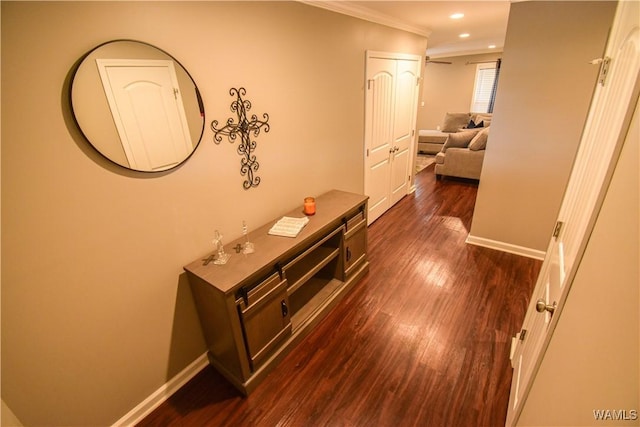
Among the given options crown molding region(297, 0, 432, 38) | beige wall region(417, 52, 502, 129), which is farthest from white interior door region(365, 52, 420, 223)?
beige wall region(417, 52, 502, 129)

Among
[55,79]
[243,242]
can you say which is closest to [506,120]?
[243,242]

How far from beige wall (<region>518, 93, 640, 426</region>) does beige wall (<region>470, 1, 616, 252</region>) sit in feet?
6.75

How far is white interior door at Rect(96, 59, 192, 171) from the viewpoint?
1.18 metres

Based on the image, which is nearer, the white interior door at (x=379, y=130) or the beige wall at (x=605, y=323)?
the beige wall at (x=605, y=323)

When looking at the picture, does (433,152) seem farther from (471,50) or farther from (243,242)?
(243,242)

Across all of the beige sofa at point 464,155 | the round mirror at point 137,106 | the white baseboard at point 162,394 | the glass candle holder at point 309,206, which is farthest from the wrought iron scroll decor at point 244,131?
the beige sofa at point 464,155

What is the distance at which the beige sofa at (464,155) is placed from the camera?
4.52 metres

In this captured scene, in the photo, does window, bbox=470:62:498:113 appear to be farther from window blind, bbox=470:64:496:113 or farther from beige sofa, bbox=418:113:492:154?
beige sofa, bbox=418:113:492:154

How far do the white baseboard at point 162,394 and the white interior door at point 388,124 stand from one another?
2.39m

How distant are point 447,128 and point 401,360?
6.82 meters

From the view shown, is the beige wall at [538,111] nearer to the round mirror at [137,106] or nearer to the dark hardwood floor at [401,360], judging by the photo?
the dark hardwood floor at [401,360]

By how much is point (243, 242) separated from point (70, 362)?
3.18 ft

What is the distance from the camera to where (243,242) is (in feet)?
5.89

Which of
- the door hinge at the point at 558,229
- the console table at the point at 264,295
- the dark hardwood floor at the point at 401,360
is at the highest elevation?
the door hinge at the point at 558,229
